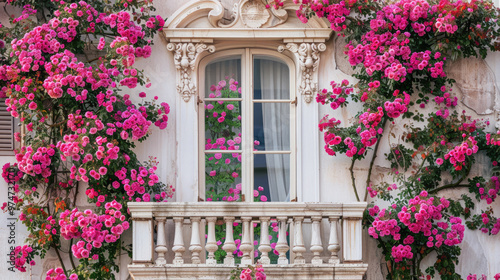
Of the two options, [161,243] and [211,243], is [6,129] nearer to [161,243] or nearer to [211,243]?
[161,243]

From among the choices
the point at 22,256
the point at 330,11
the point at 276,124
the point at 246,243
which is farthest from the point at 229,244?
the point at 330,11

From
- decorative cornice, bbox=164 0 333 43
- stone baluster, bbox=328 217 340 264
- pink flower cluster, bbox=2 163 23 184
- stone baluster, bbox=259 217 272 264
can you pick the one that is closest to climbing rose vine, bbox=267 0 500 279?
decorative cornice, bbox=164 0 333 43

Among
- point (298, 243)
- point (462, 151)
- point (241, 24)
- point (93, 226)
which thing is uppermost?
point (241, 24)

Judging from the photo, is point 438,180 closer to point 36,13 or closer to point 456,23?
point 456,23

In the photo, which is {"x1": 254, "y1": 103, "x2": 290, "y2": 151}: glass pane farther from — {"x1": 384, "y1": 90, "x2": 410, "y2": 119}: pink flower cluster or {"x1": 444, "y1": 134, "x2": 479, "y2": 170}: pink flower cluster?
{"x1": 444, "y1": 134, "x2": 479, "y2": 170}: pink flower cluster

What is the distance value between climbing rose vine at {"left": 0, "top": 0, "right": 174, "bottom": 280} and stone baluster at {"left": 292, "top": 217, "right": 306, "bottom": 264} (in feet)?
4.56

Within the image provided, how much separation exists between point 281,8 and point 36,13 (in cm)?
252

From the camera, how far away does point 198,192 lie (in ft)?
38.0

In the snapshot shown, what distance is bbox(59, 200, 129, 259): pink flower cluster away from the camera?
11.0 metres

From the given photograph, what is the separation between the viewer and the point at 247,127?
1183 cm

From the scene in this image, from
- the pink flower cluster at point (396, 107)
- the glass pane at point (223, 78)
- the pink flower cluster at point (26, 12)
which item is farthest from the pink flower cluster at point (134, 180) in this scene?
the pink flower cluster at point (396, 107)

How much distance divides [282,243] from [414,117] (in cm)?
199

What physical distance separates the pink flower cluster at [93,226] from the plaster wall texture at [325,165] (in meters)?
0.35

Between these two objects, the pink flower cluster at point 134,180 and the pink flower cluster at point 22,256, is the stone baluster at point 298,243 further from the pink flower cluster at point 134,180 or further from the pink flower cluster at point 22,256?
the pink flower cluster at point 22,256
